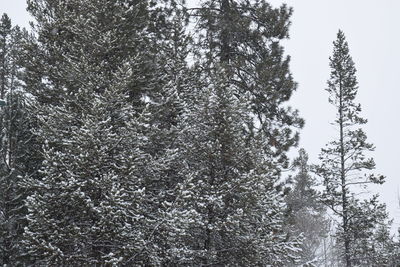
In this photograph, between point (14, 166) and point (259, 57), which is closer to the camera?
point (14, 166)

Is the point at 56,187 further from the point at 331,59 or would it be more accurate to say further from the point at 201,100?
the point at 331,59

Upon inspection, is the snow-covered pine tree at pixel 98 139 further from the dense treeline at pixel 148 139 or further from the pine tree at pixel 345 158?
the pine tree at pixel 345 158

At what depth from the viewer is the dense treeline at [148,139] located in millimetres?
9484

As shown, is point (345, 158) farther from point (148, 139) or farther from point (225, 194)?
point (148, 139)

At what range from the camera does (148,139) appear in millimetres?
11328

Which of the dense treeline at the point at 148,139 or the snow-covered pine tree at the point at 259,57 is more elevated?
the snow-covered pine tree at the point at 259,57

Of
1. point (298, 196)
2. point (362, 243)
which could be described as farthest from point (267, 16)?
point (298, 196)

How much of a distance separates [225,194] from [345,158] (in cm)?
1466

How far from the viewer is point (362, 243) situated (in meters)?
23.2

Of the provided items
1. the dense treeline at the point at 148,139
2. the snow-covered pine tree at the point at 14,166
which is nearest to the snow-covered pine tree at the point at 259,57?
the dense treeline at the point at 148,139

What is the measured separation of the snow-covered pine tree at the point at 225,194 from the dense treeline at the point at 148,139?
42mm

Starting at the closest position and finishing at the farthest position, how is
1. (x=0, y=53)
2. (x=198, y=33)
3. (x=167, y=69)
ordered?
(x=167, y=69) → (x=198, y=33) → (x=0, y=53)

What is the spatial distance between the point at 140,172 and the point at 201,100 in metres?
2.76

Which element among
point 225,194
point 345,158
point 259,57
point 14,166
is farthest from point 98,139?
point 345,158
